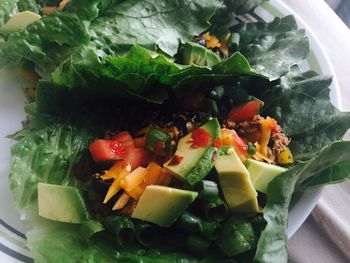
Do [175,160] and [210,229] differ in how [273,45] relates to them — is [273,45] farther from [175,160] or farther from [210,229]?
[210,229]

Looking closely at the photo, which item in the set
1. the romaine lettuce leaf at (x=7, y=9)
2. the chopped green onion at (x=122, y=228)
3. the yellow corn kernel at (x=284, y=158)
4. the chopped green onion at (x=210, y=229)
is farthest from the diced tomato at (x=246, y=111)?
the romaine lettuce leaf at (x=7, y=9)

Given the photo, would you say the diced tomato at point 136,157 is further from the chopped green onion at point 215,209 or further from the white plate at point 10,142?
the white plate at point 10,142

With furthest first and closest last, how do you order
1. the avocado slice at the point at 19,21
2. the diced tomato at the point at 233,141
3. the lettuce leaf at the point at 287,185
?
the avocado slice at the point at 19,21
the diced tomato at the point at 233,141
the lettuce leaf at the point at 287,185

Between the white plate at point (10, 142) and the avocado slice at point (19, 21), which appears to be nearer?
the white plate at point (10, 142)

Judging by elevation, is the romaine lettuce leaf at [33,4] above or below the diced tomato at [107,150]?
above

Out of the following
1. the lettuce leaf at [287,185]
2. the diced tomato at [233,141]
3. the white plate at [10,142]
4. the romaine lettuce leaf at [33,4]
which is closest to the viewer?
the lettuce leaf at [287,185]
